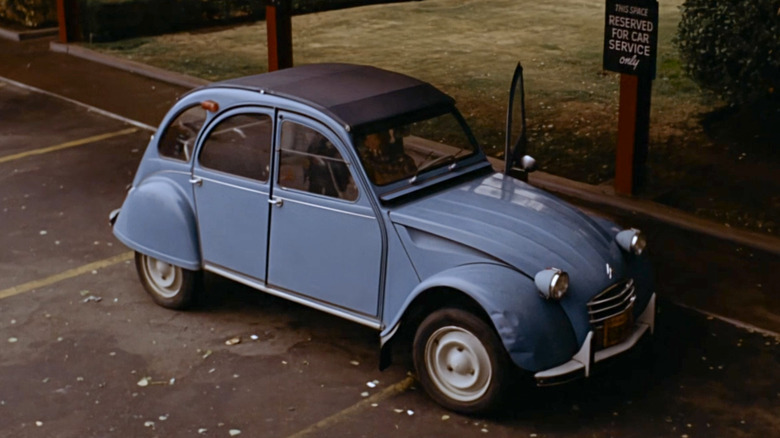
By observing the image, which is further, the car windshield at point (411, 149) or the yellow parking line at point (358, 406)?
the car windshield at point (411, 149)

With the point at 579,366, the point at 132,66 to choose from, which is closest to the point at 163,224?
the point at 579,366

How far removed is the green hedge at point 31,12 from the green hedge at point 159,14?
3.83 ft

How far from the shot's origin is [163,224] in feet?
26.0

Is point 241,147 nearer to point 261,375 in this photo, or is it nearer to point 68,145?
point 261,375

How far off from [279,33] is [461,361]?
25.0 ft

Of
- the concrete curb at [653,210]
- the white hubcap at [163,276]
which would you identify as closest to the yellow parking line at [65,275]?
the white hubcap at [163,276]

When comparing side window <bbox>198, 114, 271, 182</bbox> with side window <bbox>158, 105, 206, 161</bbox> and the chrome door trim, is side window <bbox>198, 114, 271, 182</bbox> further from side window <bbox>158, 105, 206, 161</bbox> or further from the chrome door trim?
the chrome door trim

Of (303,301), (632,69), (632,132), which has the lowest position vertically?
(303,301)

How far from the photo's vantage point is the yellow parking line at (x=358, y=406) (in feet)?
21.8

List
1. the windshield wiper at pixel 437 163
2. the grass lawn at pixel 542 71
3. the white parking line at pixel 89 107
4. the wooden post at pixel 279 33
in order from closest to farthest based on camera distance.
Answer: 1. the windshield wiper at pixel 437 163
2. the grass lawn at pixel 542 71
3. the white parking line at pixel 89 107
4. the wooden post at pixel 279 33

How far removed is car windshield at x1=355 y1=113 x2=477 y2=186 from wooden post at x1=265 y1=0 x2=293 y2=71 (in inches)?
241

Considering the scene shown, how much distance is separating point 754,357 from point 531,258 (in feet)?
6.29

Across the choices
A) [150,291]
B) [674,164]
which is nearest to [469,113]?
[674,164]

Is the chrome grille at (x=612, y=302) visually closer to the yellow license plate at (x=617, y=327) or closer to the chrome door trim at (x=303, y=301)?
the yellow license plate at (x=617, y=327)
